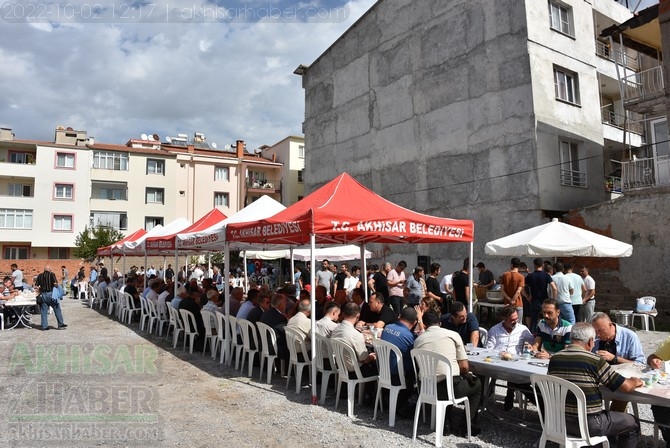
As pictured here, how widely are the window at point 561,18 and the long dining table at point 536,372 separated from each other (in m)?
16.5

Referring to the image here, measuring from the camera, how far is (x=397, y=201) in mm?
22375

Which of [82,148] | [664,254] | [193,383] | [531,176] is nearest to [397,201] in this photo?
[531,176]

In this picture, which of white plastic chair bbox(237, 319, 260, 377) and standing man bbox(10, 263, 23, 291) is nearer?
white plastic chair bbox(237, 319, 260, 377)

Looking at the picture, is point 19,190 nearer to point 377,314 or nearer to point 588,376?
point 377,314

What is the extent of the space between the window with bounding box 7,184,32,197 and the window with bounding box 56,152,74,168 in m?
3.07

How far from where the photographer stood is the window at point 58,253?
3938 centimetres

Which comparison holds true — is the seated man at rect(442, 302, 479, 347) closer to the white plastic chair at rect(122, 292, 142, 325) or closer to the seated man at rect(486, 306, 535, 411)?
the seated man at rect(486, 306, 535, 411)

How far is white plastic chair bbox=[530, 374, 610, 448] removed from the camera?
406cm

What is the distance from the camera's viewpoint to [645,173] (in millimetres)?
15828

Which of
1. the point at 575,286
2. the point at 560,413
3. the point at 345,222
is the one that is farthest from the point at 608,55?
the point at 560,413

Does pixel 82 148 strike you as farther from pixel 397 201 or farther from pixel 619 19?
pixel 619 19

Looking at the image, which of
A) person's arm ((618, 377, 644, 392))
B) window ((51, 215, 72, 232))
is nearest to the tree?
window ((51, 215, 72, 232))

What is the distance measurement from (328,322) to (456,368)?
7.36 feet

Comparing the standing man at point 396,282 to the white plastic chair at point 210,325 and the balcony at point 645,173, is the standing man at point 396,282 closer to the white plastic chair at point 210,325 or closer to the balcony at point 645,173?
the white plastic chair at point 210,325
